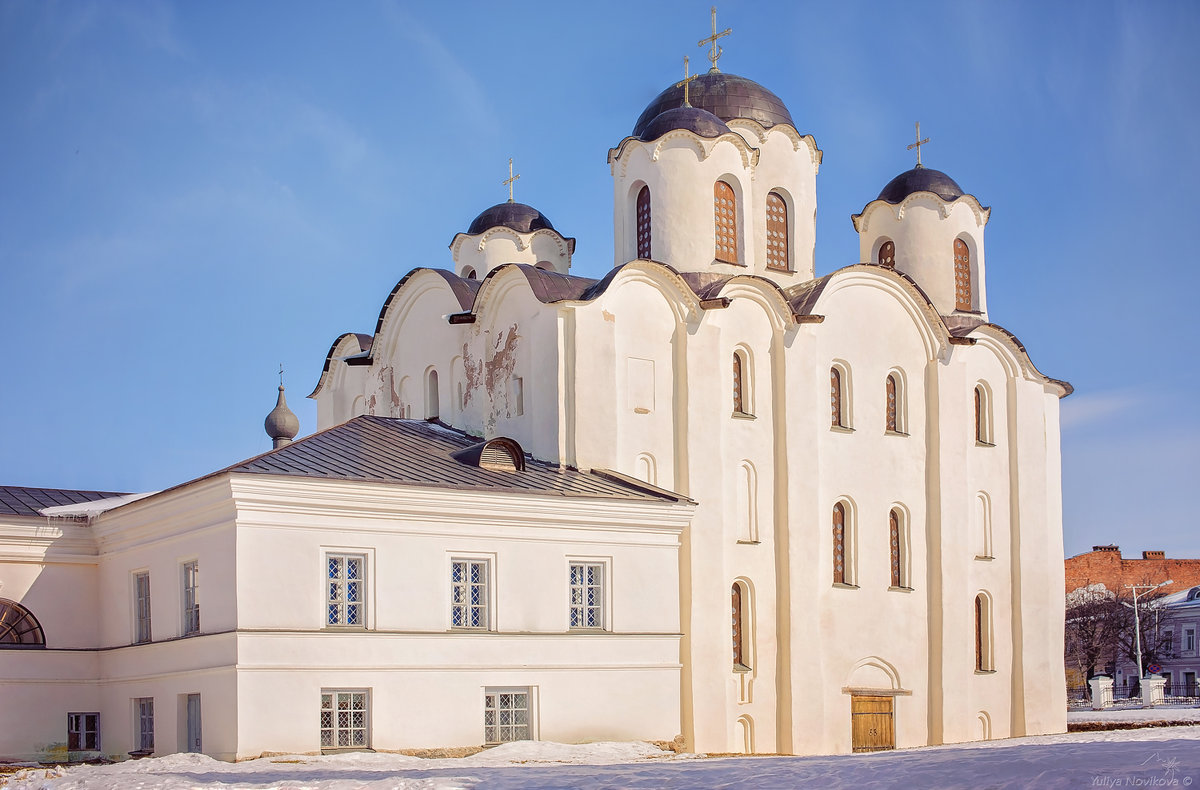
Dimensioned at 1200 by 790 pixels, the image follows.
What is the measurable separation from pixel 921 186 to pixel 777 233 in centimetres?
388

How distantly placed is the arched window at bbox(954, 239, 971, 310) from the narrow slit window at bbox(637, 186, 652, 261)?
7454 mm

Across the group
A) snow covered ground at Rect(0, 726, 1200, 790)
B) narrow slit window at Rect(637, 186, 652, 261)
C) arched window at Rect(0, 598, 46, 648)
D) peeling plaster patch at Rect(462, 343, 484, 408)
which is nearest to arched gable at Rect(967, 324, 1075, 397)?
narrow slit window at Rect(637, 186, 652, 261)

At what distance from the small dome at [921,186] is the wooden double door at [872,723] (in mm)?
10743

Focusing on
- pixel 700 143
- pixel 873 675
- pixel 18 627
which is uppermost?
pixel 700 143

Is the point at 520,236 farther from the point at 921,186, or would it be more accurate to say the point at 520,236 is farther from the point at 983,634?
the point at 983,634

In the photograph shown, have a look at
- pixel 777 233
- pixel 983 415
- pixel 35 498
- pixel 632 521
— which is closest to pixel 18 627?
pixel 35 498

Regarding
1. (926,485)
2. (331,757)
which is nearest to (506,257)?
(926,485)

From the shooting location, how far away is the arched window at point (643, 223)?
26.6 meters

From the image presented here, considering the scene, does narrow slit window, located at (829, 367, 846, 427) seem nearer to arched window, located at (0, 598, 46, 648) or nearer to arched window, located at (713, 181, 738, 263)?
arched window, located at (713, 181, 738, 263)

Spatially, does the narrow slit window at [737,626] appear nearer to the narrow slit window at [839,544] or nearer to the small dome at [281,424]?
the narrow slit window at [839,544]

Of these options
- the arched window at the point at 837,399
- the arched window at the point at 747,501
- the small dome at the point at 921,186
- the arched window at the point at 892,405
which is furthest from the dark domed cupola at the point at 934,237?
the arched window at the point at 747,501

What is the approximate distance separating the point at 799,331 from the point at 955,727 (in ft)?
25.6

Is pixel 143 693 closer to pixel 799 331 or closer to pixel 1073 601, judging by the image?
pixel 799 331

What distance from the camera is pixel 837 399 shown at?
2625cm
